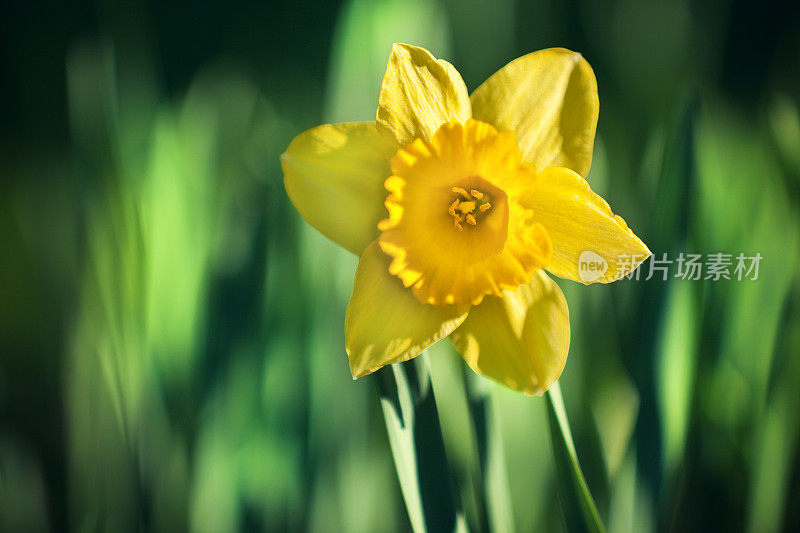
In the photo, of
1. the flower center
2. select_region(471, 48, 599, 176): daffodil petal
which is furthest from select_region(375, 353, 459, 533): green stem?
select_region(471, 48, 599, 176): daffodil petal

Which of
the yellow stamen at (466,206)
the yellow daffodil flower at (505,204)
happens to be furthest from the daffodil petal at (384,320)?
the yellow stamen at (466,206)

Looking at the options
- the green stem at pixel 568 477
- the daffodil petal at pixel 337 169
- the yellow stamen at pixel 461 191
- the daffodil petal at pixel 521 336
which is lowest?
the green stem at pixel 568 477

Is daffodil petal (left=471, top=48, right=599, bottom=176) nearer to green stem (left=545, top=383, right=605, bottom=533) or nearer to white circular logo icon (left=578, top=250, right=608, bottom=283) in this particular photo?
white circular logo icon (left=578, top=250, right=608, bottom=283)

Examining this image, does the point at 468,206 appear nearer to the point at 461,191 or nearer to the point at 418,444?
the point at 461,191

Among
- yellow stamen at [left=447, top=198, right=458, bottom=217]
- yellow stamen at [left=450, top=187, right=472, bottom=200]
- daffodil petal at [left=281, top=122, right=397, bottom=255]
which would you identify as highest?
daffodil petal at [left=281, top=122, right=397, bottom=255]

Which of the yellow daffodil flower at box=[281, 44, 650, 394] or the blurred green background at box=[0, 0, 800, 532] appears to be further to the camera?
the blurred green background at box=[0, 0, 800, 532]

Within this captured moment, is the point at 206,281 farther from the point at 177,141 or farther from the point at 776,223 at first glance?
the point at 776,223

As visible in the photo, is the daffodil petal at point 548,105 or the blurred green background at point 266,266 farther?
the blurred green background at point 266,266

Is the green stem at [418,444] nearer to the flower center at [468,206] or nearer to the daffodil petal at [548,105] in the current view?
the flower center at [468,206]

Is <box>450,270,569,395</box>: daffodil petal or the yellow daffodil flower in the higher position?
the yellow daffodil flower
